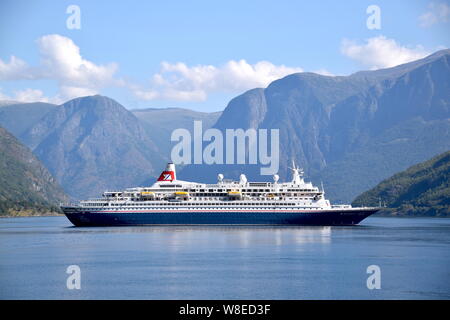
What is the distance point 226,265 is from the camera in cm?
6831

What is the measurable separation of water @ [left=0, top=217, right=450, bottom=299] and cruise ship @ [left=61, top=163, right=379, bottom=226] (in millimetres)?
18433

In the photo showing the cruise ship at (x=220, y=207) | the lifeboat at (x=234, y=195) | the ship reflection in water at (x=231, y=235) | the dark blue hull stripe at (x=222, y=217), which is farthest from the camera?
the lifeboat at (x=234, y=195)

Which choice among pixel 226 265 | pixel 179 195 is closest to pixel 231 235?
pixel 179 195

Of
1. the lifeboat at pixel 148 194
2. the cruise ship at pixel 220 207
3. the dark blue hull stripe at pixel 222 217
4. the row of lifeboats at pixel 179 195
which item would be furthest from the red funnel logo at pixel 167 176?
the dark blue hull stripe at pixel 222 217

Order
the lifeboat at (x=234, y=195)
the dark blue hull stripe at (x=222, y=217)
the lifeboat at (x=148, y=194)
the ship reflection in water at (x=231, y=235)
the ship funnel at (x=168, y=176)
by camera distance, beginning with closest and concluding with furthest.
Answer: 1. the ship reflection in water at (x=231, y=235)
2. the dark blue hull stripe at (x=222, y=217)
3. the lifeboat at (x=234, y=195)
4. the lifeboat at (x=148, y=194)
5. the ship funnel at (x=168, y=176)

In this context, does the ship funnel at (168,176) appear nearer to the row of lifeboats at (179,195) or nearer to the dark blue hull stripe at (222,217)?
the row of lifeboats at (179,195)

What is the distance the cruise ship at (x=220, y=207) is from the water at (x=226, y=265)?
60.5ft

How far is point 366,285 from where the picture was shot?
57312 mm

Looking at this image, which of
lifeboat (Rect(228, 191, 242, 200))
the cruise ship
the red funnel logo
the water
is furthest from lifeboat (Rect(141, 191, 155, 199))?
the water

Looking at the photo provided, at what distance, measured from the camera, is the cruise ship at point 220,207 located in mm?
122375

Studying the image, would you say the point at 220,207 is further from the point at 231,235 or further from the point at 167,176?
the point at 231,235

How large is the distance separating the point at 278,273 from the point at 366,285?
866 cm
